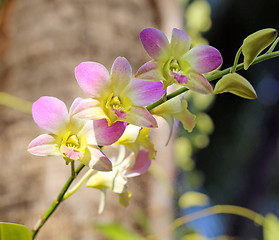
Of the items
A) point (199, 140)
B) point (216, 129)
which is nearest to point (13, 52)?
point (199, 140)

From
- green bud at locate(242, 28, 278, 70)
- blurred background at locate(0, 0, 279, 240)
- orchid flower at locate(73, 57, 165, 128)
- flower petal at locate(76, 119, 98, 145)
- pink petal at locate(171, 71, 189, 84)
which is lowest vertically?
blurred background at locate(0, 0, 279, 240)

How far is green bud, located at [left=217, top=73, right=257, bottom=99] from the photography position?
210mm

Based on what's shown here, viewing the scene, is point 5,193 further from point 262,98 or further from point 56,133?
point 262,98

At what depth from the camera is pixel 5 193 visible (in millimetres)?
745

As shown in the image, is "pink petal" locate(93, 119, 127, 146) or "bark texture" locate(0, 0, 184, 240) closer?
"pink petal" locate(93, 119, 127, 146)

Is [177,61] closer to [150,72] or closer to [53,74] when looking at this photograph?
[150,72]

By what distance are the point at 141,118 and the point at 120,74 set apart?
3 centimetres

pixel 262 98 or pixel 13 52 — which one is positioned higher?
pixel 13 52

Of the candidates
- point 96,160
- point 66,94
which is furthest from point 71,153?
point 66,94

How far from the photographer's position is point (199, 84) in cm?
21

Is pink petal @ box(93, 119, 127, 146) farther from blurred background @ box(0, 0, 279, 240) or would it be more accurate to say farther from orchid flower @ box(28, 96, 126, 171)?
blurred background @ box(0, 0, 279, 240)

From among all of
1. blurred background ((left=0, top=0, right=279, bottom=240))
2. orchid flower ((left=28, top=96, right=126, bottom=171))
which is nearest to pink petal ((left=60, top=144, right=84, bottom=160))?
orchid flower ((left=28, top=96, right=126, bottom=171))

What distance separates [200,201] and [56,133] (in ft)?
2.69

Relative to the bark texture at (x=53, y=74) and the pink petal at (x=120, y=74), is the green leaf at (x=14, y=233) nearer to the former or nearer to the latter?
the pink petal at (x=120, y=74)
